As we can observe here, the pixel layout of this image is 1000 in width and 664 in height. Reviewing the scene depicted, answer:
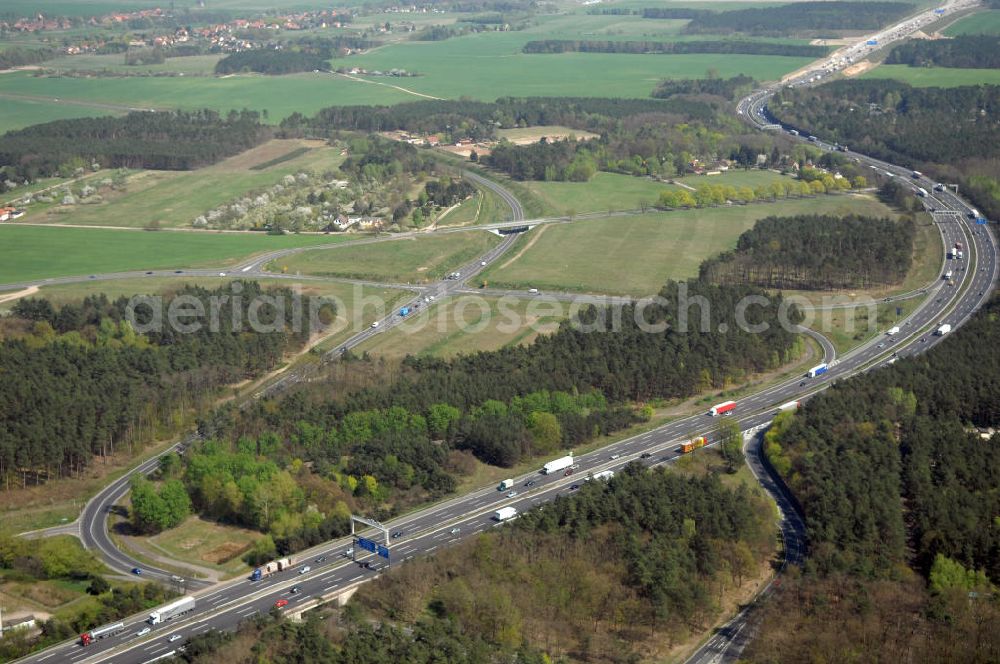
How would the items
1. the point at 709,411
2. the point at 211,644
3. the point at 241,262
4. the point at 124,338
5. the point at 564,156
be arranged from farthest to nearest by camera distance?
the point at 564,156
the point at 241,262
the point at 124,338
the point at 709,411
the point at 211,644

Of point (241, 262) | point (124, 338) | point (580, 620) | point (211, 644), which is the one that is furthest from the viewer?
point (241, 262)

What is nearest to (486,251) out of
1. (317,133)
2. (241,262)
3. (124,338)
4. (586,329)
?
(241,262)

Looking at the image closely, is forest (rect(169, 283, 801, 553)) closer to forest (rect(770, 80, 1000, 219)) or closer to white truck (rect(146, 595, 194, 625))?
white truck (rect(146, 595, 194, 625))

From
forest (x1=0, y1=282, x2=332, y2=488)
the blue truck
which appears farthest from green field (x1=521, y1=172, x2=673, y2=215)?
the blue truck

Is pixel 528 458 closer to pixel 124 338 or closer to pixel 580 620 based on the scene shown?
pixel 580 620

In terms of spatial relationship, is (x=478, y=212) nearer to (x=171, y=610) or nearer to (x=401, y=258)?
(x=401, y=258)

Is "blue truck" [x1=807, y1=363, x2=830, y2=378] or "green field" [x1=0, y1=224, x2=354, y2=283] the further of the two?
"green field" [x1=0, y1=224, x2=354, y2=283]
